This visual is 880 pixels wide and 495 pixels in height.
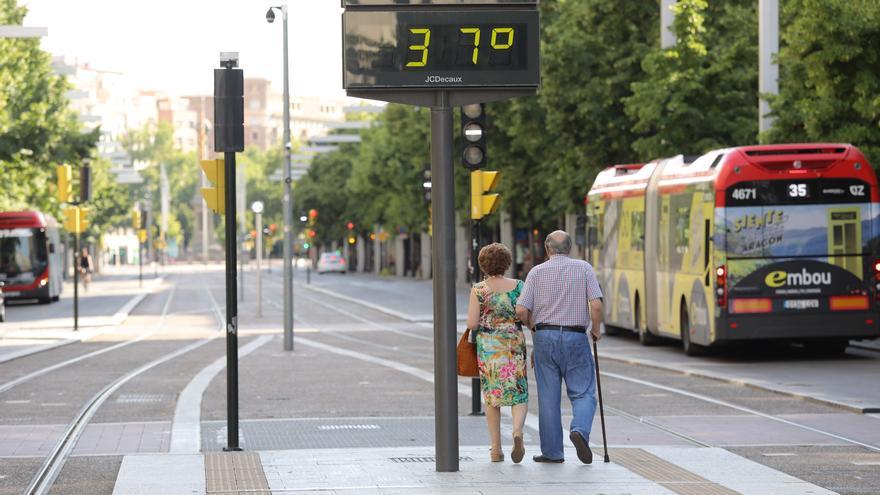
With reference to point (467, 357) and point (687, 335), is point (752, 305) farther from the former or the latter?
point (467, 357)

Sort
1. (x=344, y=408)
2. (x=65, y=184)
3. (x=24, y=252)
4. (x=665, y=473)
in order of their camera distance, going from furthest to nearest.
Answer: (x=24, y=252) < (x=65, y=184) < (x=344, y=408) < (x=665, y=473)

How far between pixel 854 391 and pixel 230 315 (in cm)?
885

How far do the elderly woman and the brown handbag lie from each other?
84mm

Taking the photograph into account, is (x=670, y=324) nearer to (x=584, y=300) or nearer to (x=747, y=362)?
(x=747, y=362)

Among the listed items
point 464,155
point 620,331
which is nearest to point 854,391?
point 464,155

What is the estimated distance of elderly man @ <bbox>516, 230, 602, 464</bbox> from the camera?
1233 cm

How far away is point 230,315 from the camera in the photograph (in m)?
13.8

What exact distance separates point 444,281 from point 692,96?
2788 centimetres

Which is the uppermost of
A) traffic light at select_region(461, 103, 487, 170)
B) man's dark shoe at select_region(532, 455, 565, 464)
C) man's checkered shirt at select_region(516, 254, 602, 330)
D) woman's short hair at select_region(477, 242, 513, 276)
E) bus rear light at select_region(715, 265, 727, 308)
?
traffic light at select_region(461, 103, 487, 170)

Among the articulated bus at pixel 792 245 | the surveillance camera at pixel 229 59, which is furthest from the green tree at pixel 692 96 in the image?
the surveillance camera at pixel 229 59

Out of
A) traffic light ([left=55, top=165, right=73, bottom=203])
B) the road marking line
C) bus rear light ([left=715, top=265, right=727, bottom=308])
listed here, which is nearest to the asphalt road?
the road marking line

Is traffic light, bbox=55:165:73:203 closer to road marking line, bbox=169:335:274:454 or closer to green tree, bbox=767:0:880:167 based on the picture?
road marking line, bbox=169:335:274:454

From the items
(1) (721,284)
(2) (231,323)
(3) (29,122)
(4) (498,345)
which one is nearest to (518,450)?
(4) (498,345)

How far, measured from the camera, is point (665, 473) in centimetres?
1209
